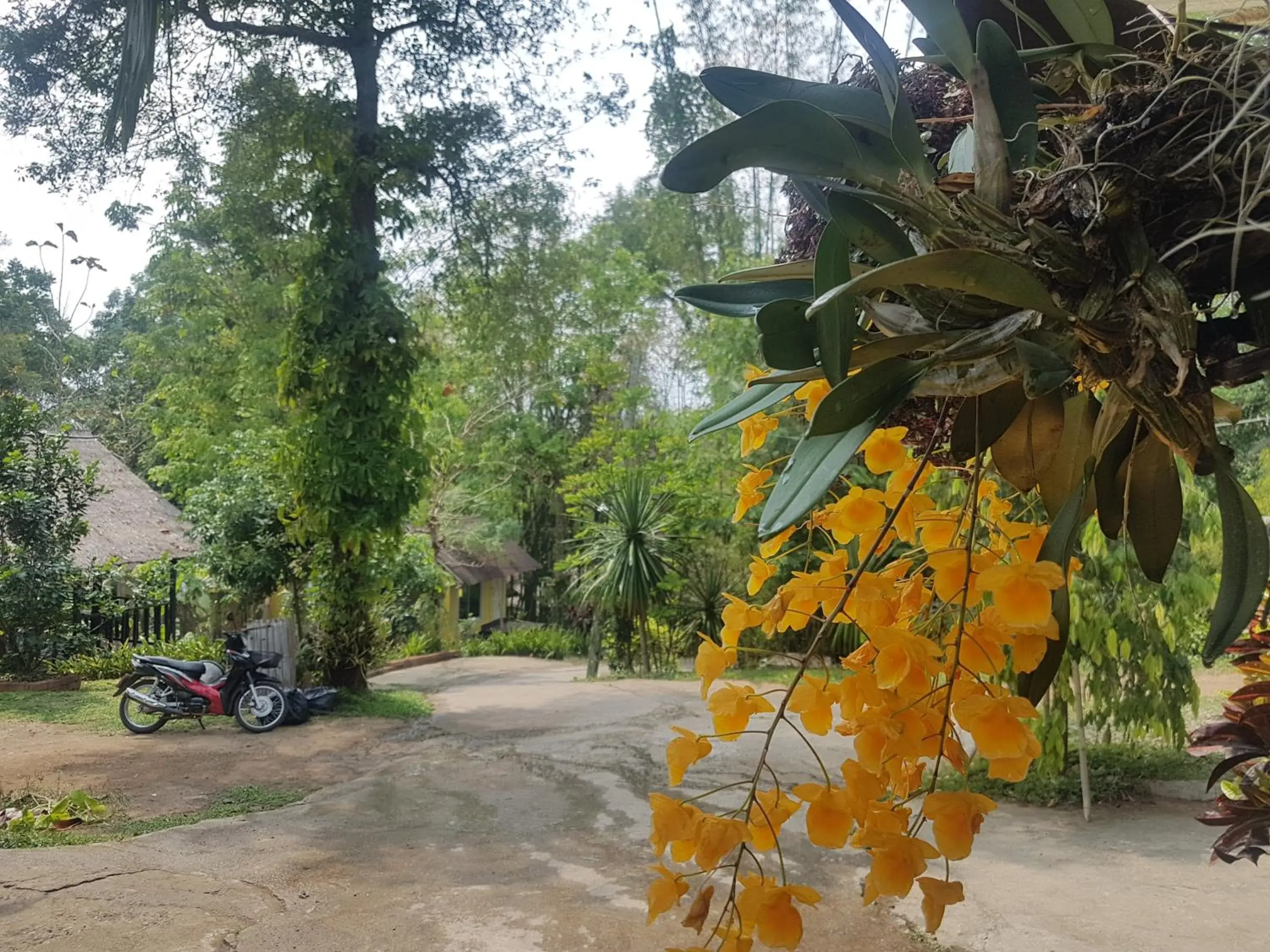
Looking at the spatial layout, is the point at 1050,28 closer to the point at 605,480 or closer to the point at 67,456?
the point at 67,456

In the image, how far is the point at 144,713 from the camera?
18.1 feet

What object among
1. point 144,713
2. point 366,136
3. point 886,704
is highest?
point 366,136

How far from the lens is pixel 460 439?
13328mm

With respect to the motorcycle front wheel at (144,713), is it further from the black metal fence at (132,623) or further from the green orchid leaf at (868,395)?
the green orchid leaf at (868,395)

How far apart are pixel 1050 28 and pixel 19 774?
5.19 metres

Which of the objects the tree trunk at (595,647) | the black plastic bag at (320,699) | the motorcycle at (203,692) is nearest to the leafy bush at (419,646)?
the tree trunk at (595,647)

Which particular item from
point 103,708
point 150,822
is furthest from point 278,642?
point 150,822

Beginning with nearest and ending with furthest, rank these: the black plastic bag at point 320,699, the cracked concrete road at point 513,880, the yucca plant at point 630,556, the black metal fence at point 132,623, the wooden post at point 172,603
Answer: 1. the cracked concrete road at point 513,880
2. the black plastic bag at point 320,699
3. the black metal fence at point 132,623
4. the wooden post at point 172,603
5. the yucca plant at point 630,556

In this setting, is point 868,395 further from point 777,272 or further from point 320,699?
point 320,699

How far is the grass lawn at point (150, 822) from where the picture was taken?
3.40 meters

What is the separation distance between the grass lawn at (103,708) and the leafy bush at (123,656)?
0.43 feet

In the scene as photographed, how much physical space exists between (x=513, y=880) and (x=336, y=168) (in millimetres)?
5285

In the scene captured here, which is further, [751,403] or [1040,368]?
[751,403]

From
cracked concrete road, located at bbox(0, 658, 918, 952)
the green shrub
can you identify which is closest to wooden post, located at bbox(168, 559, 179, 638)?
the green shrub
